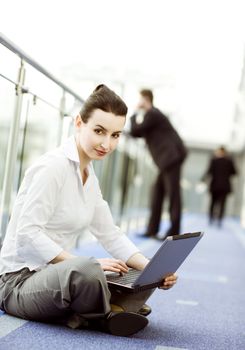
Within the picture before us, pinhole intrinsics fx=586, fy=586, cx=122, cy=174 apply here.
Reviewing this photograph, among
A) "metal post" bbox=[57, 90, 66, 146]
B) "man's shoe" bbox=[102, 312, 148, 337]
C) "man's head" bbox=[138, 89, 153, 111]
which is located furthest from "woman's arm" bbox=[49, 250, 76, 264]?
"man's head" bbox=[138, 89, 153, 111]

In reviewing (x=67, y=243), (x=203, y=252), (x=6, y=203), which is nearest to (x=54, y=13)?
(x=203, y=252)

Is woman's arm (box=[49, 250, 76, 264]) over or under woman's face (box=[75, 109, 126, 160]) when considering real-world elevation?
under

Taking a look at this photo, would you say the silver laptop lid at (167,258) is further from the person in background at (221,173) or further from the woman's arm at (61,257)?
the person in background at (221,173)

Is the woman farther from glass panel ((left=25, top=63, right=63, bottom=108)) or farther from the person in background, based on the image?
the person in background

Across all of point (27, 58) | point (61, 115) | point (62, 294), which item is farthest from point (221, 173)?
point (62, 294)

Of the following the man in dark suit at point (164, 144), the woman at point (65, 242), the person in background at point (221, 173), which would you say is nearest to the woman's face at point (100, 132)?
the woman at point (65, 242)

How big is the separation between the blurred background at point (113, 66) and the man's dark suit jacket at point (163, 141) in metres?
0.33

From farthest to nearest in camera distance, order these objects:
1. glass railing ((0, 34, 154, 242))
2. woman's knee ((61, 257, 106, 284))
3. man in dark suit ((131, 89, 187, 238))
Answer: man in dark suit ((131, 89, 187, 238)), glass railing ((0, 34, 154, 242)), woman's knee ((61, 257, 106, 284))

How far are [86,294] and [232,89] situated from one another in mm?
9332

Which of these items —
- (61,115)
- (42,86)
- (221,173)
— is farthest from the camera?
(221,173)

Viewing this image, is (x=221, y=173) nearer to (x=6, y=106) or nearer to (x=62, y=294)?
(x=6, y=106)

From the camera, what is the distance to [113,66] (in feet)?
30.6

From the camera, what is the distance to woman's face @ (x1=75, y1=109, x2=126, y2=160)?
76.9 inches

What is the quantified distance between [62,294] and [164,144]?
3.91 m
